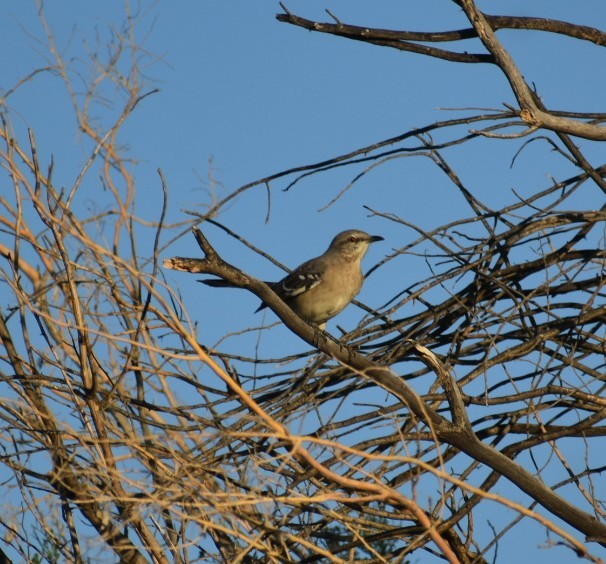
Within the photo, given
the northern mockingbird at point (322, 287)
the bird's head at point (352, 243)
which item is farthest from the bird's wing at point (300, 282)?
the bird's head at point (352, 243)

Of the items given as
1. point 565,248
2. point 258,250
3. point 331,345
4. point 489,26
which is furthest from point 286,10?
point 565,248

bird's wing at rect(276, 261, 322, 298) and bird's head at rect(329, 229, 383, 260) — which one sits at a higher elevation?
bird's head at rect(329, 229, 383, 260)

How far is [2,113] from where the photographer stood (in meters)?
4.84

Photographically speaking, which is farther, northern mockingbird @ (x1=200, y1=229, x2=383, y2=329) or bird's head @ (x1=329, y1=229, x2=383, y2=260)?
bird's head @ (x1=329, y1=229, x2=383, y2=260)

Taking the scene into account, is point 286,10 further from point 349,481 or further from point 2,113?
point 349,481

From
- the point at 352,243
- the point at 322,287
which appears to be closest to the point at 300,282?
the point at 322,287

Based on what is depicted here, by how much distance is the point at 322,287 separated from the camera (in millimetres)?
7102

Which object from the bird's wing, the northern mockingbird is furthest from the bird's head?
the bird's wing

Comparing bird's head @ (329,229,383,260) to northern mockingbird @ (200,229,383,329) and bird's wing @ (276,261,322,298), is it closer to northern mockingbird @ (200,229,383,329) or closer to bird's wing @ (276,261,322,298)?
northern mockingbird @ (200,229,383,329)

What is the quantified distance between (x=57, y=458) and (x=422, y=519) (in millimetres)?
2355

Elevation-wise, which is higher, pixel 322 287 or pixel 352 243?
pixel 352 243

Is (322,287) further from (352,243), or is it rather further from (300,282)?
(352,243)

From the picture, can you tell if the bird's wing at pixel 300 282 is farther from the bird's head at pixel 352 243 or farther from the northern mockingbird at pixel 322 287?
the bird's head at pixel 352 243

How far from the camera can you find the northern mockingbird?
23.2 feet
